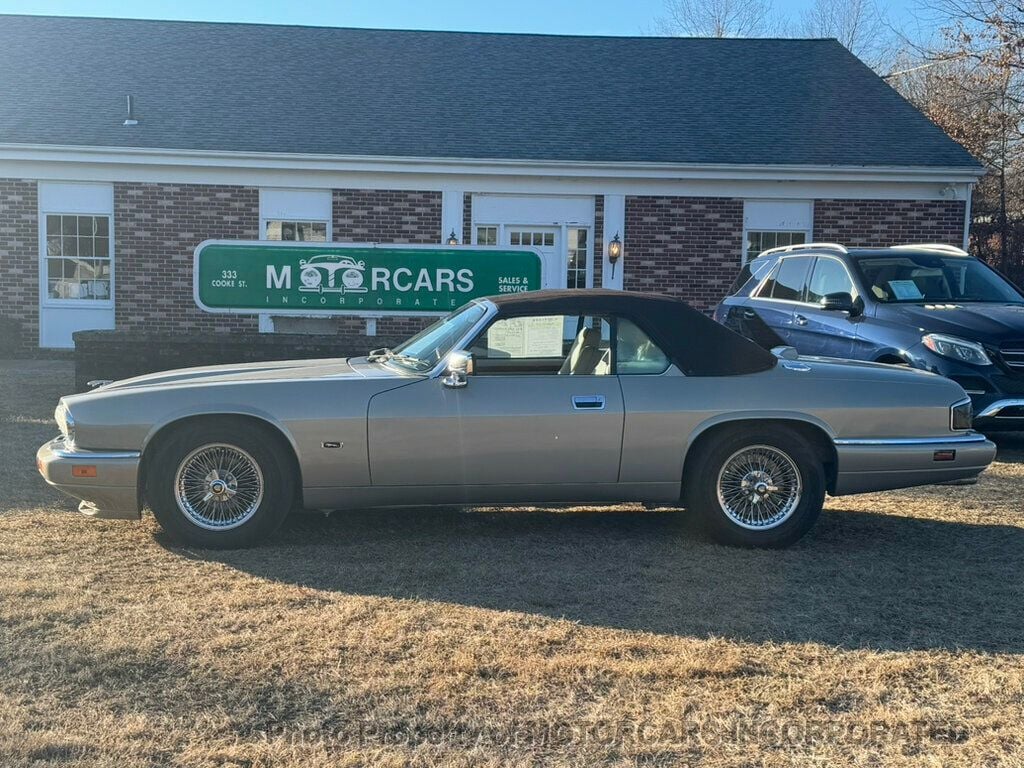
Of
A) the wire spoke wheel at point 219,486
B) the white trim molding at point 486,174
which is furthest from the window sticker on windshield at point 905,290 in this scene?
the white trim molding at point 486,174

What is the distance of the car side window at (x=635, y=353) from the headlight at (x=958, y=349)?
3637 millimetres

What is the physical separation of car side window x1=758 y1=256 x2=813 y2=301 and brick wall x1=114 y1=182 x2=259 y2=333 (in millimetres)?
8955

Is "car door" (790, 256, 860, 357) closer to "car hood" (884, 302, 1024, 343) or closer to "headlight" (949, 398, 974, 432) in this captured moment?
"car hood" (884, 302, 1024, 343)

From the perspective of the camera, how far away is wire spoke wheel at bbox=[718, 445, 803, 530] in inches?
213

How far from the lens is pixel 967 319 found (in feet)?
26.7

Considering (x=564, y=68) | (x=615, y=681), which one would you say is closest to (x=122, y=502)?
(x=615, y=681)

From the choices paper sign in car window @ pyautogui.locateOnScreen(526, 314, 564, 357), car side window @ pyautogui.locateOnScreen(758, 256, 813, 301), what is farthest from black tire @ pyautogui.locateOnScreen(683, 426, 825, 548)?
car side window @ pyautogui.locateOnScreen(758, 256, 813, 301)

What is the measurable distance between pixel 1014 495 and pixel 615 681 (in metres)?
4.70

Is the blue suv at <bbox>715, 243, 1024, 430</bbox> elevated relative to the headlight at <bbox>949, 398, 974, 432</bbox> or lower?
elevated

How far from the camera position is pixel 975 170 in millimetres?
15641

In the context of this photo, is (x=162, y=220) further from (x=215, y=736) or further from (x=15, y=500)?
(x=215, y=736)

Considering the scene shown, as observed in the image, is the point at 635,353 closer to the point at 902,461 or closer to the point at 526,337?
the point at 526,337

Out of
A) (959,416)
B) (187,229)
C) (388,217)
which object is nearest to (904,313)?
→ (959,416)

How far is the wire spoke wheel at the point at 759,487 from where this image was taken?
5422mm
